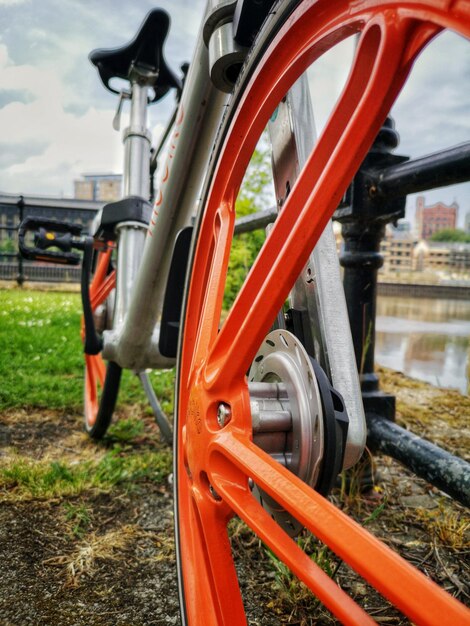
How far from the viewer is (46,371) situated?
2816mm

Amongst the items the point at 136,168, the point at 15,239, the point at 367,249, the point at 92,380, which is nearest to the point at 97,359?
the point at 92,380

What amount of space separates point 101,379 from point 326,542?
68.8 inches

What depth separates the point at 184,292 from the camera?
45.0 inches

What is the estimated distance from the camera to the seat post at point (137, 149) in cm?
182

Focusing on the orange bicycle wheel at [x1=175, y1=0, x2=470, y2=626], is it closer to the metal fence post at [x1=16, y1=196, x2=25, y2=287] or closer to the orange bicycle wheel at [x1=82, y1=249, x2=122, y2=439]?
the orange bicycle wheel at [x1=82, y1=249, x2=122, y2=439]

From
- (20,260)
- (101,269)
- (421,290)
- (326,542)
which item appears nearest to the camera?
(326,542)

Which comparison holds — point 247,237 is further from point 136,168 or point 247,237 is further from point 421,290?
point 421,290

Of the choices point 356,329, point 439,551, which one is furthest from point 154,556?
point 356,329

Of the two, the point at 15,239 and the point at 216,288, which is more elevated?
the point at 15,239

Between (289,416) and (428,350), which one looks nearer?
(289,416)

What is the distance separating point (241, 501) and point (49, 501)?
92cm

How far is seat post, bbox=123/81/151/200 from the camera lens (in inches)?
71.7

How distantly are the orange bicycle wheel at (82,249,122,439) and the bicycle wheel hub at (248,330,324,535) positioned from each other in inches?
43.7

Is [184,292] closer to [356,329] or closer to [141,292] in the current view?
[141,292]
